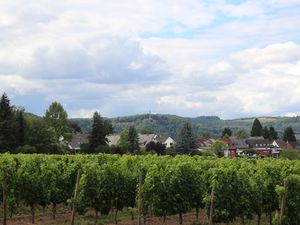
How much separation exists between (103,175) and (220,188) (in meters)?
4.98

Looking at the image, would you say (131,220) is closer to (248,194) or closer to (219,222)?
(219,222)

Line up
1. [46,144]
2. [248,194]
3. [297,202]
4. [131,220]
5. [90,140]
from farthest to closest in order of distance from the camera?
[90,140] → [46,144] → [131,220] → [248,194] → [297,202]

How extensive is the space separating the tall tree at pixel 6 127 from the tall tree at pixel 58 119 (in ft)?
102

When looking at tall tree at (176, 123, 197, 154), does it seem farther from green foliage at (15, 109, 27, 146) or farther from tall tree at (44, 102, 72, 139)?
green foliage at (15, 109, 27, 146)

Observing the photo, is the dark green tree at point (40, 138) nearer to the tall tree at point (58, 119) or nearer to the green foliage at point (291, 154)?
the tall tree at point (58, 119)

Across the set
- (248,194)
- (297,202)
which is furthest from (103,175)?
(297,202)

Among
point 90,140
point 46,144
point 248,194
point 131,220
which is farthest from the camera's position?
point 90,140

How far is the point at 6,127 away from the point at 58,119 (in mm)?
35348

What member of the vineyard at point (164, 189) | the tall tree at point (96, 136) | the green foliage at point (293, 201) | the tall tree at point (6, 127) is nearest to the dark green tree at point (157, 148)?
the tall tree at point (96, 136)

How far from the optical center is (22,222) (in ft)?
68.8

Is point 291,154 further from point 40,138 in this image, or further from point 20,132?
point 20,132

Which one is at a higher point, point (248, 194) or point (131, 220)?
point (248, 194)

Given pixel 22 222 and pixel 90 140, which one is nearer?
pixel 22 222

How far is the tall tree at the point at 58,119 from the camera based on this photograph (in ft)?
311
